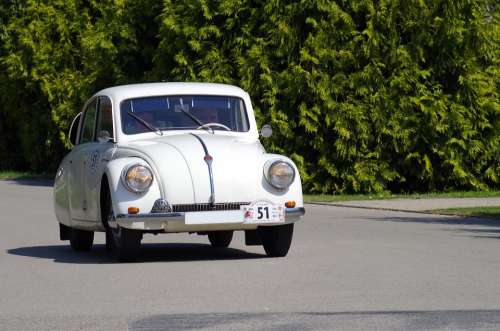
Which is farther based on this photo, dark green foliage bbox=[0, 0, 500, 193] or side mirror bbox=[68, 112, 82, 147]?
dark green foliage bbox=[0, 0, 500, 193]

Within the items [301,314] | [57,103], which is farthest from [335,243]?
[57,103]

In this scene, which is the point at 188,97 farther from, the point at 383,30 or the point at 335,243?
the point at 383,30

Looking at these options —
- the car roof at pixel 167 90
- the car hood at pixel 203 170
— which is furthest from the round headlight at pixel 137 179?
the car roof at pixel 167 90

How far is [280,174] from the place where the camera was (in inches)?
520

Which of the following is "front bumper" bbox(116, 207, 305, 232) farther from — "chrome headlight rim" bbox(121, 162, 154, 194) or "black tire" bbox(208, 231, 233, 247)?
"black tire" bbox(208, 231, 233, 247)

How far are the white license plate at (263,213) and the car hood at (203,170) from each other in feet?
0.32

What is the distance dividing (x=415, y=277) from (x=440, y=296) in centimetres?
145

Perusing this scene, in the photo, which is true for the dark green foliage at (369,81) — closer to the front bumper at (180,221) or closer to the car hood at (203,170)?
the car hood at (203,170)

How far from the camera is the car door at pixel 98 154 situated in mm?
13859

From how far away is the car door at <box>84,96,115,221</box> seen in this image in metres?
13.9

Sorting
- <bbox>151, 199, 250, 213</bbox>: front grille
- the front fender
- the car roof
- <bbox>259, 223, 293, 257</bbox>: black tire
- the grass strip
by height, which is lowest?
the grass strip

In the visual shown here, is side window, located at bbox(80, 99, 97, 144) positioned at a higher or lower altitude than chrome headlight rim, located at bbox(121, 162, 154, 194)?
higher

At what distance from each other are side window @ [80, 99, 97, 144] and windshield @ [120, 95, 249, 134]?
91 centimetres

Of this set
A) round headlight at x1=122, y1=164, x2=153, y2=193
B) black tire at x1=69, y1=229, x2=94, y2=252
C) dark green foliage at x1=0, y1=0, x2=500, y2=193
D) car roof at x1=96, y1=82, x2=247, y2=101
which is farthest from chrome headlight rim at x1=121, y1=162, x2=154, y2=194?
dark green foliage at x1=0, y1=0, x2=500, y2=193
